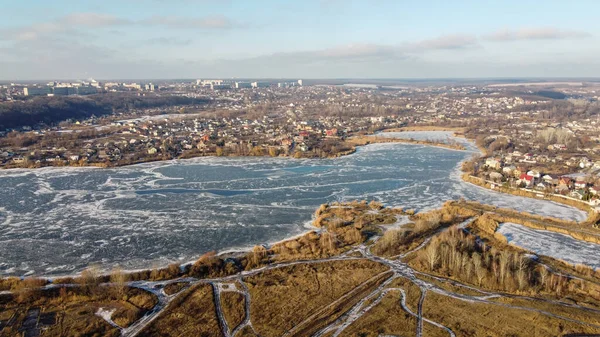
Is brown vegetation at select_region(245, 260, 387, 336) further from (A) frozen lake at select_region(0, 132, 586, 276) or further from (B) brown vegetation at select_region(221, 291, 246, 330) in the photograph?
(A) frozen lake at select_region(0, 132, 586, 276)

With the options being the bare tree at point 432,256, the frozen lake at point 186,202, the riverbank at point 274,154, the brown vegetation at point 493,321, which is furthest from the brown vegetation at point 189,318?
the riverbank at point 274,154

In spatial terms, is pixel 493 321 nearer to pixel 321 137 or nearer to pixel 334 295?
pixel 334 295

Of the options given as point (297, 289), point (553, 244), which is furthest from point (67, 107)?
point (553, 244)

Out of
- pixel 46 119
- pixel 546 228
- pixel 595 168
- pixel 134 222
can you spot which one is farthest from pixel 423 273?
pixel 46 119

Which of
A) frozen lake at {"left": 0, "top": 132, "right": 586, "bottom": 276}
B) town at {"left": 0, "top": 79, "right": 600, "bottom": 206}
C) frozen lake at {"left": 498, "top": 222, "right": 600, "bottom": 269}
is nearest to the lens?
frozen lake at {"left": 498, "top": 222, "right": 600, "bottom": 269}

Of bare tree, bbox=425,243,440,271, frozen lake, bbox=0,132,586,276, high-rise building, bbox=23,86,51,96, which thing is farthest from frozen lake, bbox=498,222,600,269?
high-rise building, bbox=23,86,51,96
